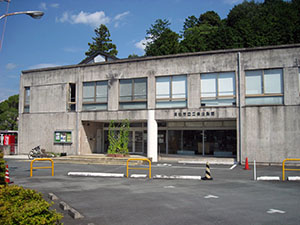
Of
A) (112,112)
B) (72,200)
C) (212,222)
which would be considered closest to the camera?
(212,222)

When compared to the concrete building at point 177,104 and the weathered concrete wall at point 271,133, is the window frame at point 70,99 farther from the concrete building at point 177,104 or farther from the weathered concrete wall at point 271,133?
the weathered concrete wall at point 271,133

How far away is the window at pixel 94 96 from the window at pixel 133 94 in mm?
1680

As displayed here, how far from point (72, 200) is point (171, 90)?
49.1 feet

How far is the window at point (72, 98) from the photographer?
87.7ft

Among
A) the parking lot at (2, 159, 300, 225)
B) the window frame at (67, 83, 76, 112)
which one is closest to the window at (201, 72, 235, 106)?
the parking lot at (2, 159, 300, 225)

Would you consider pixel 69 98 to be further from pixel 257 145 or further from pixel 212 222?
pixel 212 222

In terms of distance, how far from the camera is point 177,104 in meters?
22.8

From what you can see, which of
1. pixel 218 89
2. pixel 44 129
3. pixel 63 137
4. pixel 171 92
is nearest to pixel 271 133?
pixel 218 89

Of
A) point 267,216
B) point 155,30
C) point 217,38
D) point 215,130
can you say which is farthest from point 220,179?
point 155,30

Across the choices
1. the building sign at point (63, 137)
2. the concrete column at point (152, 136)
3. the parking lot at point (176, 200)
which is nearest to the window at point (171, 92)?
the concrete column at point (152, 136)

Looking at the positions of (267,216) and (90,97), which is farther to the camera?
(90,97)

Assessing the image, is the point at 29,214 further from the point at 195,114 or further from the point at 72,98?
the point at 72,98

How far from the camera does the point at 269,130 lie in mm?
20047

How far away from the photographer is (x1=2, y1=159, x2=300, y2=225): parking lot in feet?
23.7
